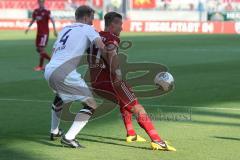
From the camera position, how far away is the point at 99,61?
367 inches

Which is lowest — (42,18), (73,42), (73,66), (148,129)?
(42,18)

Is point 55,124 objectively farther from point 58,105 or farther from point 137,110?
point 137,110

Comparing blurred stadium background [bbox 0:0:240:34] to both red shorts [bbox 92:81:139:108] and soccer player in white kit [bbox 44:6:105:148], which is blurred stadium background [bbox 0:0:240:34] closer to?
red shorts [bbox 92:81:139:108]

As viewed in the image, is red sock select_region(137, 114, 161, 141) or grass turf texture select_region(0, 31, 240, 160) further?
red sock select_region(137, 114, 161, 141)

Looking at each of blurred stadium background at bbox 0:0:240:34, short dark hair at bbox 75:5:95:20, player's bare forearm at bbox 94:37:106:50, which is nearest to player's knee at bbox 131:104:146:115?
player's bare forearm at bbox 94:37:106:50

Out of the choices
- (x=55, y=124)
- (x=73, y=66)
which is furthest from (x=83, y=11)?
(x=55, y=124)

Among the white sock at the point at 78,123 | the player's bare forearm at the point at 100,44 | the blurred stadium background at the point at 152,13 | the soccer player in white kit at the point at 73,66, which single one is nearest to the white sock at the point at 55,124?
the soccer player in white kit at the point at 73,66

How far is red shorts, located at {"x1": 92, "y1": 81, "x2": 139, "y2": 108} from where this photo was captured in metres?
9.30

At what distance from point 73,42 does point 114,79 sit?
0.79 m

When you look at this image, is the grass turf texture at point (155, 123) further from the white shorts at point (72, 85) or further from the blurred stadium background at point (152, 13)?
the blurred stadium background at point (152, 13)

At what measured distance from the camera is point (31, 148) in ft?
29.9

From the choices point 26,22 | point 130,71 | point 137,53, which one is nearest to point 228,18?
point 26,22

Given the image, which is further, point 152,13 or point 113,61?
point 152,13

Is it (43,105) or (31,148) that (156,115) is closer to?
(43,105)
